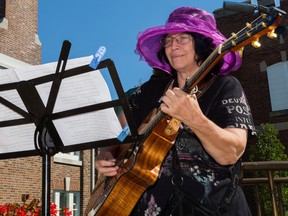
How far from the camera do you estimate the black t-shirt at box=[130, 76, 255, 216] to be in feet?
7.93

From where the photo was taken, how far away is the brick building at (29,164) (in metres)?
12.7

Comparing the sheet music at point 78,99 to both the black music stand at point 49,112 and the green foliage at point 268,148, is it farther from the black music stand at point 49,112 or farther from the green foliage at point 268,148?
the green foliage at point 268,148

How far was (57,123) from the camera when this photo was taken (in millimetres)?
2936

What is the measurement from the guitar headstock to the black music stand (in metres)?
0.69

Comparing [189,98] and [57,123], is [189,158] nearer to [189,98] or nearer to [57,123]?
[189,98]

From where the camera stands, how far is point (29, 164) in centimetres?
1344

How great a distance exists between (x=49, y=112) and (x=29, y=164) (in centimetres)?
1112

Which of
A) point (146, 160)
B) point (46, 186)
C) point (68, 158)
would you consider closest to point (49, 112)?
point (46, 186)

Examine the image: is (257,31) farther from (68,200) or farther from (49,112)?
(68,200)

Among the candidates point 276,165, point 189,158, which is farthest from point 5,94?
point 276,165

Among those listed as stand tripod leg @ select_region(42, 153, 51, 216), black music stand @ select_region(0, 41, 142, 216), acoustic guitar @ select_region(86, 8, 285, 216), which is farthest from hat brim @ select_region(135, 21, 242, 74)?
stand tripod leg @ select_region(42, 153, 51, 216)

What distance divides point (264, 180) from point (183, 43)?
5.86ft

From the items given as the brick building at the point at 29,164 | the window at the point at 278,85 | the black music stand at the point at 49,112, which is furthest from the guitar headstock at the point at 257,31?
the window at the point at 278,85

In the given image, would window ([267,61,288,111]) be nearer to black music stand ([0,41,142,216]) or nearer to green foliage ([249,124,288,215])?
green foliage ([249,124,288,215])
